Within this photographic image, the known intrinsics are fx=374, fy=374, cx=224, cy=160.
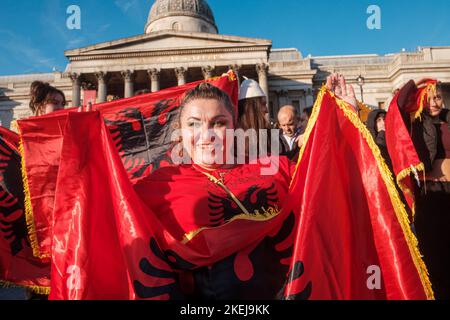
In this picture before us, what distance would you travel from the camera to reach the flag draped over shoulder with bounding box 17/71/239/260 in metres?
2.65

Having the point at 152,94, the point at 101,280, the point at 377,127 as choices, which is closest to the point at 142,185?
the point at 101,280

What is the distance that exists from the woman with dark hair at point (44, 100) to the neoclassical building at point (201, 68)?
27866 mm

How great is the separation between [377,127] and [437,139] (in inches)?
41.4

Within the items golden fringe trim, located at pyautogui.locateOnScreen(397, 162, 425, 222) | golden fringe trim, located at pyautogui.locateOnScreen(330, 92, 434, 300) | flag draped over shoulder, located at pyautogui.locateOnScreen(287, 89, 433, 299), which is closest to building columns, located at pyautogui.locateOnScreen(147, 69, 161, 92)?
golden fringe trim, located at pyautogui.locateOnScreen(397, 162, 425, 222)

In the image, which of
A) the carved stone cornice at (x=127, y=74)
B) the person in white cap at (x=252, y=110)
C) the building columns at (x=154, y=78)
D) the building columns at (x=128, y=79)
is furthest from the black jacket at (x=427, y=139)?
the carved stone cornice at (x=127, y=74)

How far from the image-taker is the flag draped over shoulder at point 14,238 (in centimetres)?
263

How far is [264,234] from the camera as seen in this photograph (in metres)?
2.06

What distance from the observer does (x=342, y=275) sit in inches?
77.4

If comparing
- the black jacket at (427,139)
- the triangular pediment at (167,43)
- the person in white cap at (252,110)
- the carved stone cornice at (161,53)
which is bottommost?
the black jacket at (427,139)

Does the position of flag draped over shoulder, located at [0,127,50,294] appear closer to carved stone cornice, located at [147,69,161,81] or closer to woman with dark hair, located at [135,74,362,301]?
woman with dark hair, located at [135,74,362,301]

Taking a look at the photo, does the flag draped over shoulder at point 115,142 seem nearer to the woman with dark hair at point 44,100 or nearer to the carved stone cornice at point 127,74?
the woman with dark hair at point 44,100

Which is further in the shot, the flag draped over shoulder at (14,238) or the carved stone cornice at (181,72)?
the carved stone cornice at (181,72)

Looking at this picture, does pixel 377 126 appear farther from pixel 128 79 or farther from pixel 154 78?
pixel 128 79
